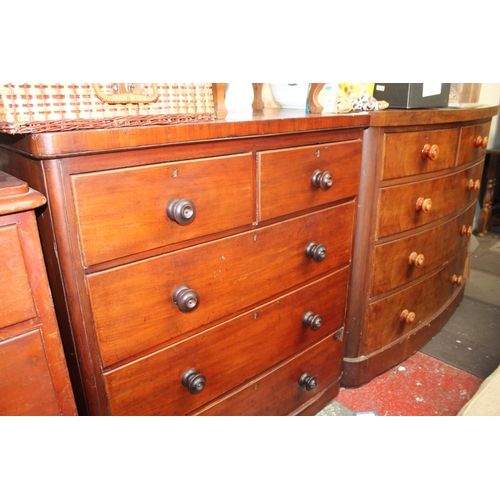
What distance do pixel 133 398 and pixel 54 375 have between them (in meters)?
0.21

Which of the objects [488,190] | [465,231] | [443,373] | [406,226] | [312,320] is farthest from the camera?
[488,190]

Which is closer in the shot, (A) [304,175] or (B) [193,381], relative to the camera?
(B) [193,381]

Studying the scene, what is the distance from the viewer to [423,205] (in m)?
1.47

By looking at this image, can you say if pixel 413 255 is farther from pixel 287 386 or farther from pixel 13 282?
pixel 13 282

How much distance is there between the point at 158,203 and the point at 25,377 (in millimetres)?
368

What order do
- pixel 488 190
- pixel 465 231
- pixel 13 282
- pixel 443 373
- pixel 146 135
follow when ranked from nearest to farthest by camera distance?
1. pixel 13 282
2. pixel 146 135
3. pixel 443 373
4. pixel 465 231
5. pixel 488 190

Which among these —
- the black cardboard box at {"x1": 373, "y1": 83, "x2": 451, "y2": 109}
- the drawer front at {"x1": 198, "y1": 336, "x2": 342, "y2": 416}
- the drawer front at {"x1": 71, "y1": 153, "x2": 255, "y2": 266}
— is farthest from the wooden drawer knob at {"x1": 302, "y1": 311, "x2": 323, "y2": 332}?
the black cardboard box at {"x1": 373, "y1": 83, "x2": 451, "y2": 109}

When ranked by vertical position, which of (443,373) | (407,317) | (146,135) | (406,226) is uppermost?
(146,135)

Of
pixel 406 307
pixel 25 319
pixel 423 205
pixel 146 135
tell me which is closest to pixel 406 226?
pixel 423 205

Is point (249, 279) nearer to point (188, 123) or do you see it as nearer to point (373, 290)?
point (188, 123)

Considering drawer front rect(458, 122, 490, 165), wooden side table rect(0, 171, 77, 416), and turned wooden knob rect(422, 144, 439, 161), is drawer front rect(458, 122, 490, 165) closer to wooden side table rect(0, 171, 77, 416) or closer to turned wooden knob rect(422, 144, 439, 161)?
turned wooden knob rect(422, 144, 439, 161)

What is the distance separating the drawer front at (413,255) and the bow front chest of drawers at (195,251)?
Result: 0.25m
